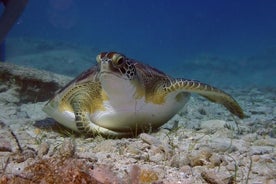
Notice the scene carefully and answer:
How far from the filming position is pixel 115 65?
3312mm

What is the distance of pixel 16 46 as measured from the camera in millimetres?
26375

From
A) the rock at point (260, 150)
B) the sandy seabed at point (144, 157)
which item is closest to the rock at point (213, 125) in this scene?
the sandy seabed at point (144, 157)

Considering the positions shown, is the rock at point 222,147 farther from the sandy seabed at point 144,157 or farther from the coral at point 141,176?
the coral at point 141,176

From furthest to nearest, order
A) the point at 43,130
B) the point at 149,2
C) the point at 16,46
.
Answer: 1. the point at 149,2
2. the point at 16,46
3. the point at 43,130

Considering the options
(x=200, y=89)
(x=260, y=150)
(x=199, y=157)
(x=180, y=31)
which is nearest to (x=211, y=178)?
(x=199, y=157)

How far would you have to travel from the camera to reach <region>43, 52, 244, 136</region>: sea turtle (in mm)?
3395

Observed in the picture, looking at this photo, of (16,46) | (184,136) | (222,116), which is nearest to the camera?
(184,136)

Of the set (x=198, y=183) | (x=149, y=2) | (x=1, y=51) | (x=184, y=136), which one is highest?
(x=149, y=2)

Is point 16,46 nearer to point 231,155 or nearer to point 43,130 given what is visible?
point 43,130

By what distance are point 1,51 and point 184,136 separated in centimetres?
856

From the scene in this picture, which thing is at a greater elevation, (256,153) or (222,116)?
(222,116)

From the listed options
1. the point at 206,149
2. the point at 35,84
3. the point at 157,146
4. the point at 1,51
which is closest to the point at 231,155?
the point at 206,149

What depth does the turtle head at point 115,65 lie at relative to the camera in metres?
3.25

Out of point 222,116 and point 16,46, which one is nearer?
point 222,116
